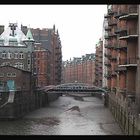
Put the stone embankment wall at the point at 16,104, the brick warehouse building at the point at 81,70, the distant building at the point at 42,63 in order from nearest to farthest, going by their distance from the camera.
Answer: the stone embankment wall at the point at 16,104 < the distant building at the point at 42,63 < the brick warehouse building at the point at 81,70

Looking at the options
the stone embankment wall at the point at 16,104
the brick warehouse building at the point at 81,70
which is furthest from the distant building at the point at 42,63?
the brick warehouse building at the point at 81,70

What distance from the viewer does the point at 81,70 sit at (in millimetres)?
151125

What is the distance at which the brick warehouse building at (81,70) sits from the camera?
13948cm

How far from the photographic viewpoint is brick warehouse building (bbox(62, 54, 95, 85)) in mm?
139475

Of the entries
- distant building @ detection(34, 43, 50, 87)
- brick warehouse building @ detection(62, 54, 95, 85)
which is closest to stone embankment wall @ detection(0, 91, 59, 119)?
distant building @ detection(34, 43, 50, 87)

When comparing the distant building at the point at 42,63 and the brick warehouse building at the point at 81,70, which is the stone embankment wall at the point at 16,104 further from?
the brick warehouse building at the point at 81,70

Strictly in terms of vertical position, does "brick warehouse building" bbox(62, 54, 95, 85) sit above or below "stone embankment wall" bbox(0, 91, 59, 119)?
above

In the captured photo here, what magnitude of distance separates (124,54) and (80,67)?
116m

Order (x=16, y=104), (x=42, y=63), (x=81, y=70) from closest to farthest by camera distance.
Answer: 1. (x=16, y=104)
2. (x=42, y=63)
3. (x=81, y=70)

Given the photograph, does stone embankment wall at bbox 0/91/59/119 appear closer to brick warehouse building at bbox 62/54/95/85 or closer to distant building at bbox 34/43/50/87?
distant building at bbox 34/43/50/87

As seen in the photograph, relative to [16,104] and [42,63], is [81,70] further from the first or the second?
[16,104]

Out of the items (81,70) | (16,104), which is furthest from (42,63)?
(81,70)

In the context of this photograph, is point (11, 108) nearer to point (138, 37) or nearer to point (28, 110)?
point (28, 110)

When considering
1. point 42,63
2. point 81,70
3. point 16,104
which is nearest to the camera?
point 16,104
